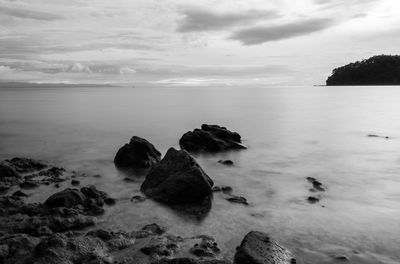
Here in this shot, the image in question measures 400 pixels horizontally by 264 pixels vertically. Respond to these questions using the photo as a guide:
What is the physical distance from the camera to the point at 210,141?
2850cm

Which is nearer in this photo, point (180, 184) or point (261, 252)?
point (261, 252)

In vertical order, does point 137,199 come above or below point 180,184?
below

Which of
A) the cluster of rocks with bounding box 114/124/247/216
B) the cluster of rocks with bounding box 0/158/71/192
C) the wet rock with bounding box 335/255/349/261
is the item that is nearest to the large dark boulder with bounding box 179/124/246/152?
the cluster of rocks with bounding box 0/158/71/192

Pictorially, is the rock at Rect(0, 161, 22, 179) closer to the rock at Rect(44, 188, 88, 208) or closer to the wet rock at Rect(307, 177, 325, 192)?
the rock at Rect(44, 188, 88, 208)

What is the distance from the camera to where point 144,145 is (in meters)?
22.6

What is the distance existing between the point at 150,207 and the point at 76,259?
532 cm

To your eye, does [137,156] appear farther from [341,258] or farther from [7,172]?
[341,258]

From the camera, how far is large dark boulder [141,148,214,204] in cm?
1518

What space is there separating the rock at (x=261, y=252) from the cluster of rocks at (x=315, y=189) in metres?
5.83

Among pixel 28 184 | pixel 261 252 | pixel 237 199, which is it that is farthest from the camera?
pixel 28 184

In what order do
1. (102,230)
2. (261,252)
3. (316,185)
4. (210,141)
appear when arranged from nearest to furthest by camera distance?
1. (261,252)
2. (102,230)
3. (316,185)
4. (210,141)

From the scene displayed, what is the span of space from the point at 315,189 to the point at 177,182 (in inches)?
261

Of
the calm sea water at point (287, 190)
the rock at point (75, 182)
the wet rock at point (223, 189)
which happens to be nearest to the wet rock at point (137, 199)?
the calm sea water at point (287, 190)

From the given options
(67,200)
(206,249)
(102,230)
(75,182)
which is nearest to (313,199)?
(206,249)
